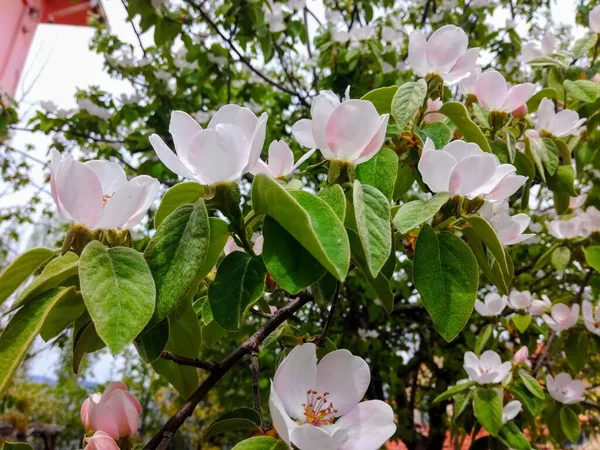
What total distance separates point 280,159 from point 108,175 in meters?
0.16

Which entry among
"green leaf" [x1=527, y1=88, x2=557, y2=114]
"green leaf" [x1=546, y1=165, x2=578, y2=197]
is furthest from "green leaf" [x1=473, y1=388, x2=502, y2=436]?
"green leaf" [x1=527, y1=88, x2=557, y2=114]

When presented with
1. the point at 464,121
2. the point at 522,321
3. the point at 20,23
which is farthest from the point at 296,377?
the point at 20,23

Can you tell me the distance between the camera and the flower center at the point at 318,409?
1.27 feet

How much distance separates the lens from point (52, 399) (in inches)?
A: 183

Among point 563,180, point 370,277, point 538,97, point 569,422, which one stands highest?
point 370,277

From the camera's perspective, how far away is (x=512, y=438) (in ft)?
3.17

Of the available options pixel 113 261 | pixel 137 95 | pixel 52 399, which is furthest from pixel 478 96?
pixel 52 399

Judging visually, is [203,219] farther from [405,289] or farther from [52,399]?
[52,399]

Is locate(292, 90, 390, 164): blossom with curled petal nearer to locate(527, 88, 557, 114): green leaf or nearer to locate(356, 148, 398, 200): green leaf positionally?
locate(356, 148, 398, 200): green leaf

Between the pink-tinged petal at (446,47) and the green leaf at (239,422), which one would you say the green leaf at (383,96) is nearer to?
the pink-tinged petal at (446,47)

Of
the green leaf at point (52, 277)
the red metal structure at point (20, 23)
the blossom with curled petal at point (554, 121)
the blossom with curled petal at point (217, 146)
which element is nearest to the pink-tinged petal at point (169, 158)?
the blossom with curled petal at point (217, 146)

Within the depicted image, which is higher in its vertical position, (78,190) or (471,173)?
(78,190)

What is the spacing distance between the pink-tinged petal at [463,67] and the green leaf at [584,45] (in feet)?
1.68

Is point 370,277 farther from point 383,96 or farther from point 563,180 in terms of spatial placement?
point 563,180
